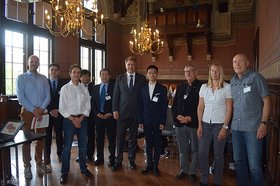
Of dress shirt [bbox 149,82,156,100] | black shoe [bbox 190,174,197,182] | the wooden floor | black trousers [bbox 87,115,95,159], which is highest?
dress shirt [bbox 149,82,156,100]

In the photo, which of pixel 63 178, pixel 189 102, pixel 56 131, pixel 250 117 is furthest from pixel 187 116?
pixel 56 131

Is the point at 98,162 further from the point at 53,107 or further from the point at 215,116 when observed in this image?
the point at 215,116

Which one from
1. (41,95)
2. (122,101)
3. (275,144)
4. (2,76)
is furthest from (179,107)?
(2,76)

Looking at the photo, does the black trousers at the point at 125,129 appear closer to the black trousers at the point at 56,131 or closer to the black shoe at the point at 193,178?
the black shoe at the point at 193,178

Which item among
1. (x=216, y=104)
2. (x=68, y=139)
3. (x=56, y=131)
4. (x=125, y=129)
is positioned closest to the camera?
(x=216, y=104)

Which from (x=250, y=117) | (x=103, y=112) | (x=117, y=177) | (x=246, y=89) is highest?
(x=246, y=89)

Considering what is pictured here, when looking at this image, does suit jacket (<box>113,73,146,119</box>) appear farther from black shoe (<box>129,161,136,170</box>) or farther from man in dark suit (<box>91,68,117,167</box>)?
black shoe (<box>129,161,136,170</box>)

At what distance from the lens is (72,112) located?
3.30 metres

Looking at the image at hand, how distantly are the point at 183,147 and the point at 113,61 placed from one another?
703 centimetres

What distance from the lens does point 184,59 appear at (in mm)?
9758

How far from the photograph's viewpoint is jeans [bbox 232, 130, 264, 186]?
8.11 ft

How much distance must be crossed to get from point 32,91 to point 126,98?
3.98 feet

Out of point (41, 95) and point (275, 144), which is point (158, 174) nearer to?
point (275, 144)

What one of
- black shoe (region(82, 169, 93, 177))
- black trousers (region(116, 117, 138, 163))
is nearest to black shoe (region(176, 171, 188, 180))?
black trousers (region(116, 117, 138, 163))
